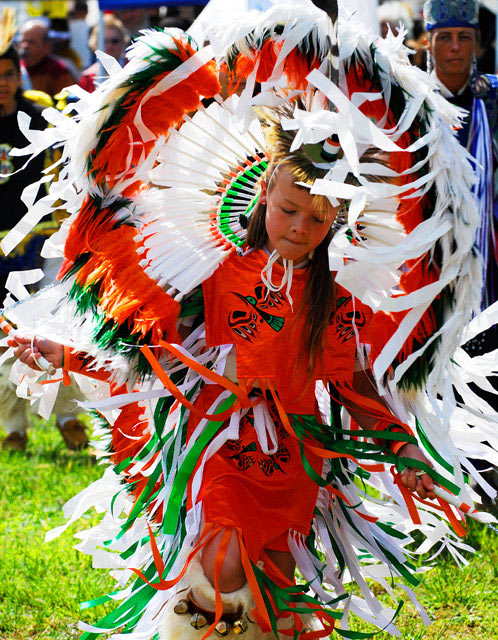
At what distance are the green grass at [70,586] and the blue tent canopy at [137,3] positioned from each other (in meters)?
4.55

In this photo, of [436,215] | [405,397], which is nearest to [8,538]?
[405,397]

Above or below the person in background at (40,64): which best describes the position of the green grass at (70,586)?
below

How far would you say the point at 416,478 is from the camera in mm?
2725

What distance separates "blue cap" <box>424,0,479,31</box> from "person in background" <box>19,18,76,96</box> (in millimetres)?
3934

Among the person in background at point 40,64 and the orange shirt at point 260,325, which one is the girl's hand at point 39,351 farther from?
the person in background at point 40,64

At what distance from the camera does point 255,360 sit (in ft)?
9.02

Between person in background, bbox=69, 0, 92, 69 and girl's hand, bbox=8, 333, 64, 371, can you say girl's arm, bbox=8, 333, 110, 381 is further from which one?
person in background, bbox=69, 0, 92, 69

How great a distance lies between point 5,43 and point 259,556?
3.74m

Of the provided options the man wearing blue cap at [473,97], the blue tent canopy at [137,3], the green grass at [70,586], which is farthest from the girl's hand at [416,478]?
the blue tent canopy at [137,3]

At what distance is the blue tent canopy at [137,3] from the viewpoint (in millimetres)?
7949

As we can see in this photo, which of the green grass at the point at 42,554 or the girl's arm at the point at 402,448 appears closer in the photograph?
the girl's arm at the point at 402,448

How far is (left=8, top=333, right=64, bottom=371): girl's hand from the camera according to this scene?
2.73 m

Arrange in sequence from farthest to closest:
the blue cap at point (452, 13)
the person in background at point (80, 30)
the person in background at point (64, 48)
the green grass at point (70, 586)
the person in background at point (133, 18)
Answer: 1. the person in background at point (80, 30)
2. the person in background at point (64, 48)
3. the person in background at point (133, 18)
4. the blue cap at point (452, 13)
5. the green grass at point (70, 586)

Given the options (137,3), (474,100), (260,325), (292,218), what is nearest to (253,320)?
(260,325)
